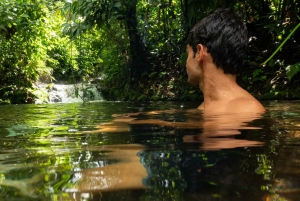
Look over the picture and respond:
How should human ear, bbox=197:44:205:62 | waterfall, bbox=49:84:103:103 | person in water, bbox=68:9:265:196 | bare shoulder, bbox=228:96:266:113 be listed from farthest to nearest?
waterfall, bbox=49:84:103:103 → human ear, bbox=197:44:205:62 → bare shoulder, bbox=228:96:266:113 → person in water, bbox=68:9:265:196

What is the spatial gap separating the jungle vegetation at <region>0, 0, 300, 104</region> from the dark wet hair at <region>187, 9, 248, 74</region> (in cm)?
222

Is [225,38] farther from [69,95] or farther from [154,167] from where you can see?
[69,95]

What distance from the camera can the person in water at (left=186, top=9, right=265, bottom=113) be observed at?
287 centimetres

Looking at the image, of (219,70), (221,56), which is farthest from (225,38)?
(219,70)

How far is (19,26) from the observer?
805 centimetres

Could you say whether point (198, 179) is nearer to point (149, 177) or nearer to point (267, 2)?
point (149, 177)

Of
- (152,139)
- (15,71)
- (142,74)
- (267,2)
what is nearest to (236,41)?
(152,139)

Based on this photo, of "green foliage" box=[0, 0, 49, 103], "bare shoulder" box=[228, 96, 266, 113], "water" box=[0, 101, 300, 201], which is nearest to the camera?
"water" box=[0, 101, 300, 201]

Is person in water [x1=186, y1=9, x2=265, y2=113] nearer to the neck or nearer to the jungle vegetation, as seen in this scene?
the neck

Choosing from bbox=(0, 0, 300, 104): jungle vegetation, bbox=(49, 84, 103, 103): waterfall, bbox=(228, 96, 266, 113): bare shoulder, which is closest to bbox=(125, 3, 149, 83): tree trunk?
bbox=(0, 0, 300, 104): jungle vegetation

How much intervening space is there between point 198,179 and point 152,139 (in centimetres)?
73

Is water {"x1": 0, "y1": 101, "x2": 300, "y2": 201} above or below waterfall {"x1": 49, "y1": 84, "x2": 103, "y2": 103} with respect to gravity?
above

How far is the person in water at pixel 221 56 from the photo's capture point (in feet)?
9.43

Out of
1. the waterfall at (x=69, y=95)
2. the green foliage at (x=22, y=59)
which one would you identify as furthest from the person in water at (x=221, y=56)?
the waterfall at (x=69, y=95)
